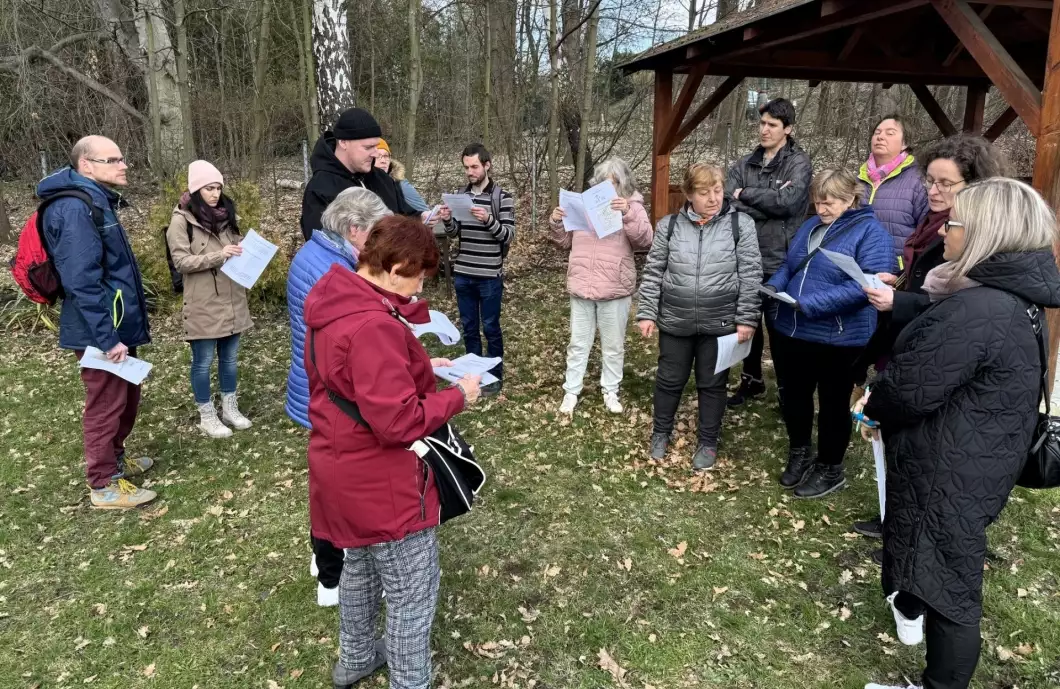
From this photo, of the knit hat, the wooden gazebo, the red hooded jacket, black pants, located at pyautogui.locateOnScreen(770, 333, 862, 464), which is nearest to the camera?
the red hooded jacket

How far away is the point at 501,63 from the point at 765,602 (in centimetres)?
1023

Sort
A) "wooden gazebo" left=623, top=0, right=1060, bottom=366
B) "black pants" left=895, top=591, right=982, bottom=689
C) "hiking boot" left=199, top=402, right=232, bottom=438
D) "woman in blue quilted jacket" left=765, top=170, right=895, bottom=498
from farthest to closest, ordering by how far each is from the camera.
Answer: "wooden gazebo" left=623, top=0, right=1060, bottom=366 → "hiking boot" left=199, top=402, right=232, bottom=438 → "woman in blue quilted jacket" left=765, top=170, right=895, bottom=498 → "black pants" left=895, top=591, right=982, bottom=689

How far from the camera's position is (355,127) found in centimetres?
346

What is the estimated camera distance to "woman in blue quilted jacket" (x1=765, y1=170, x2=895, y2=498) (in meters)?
3.43

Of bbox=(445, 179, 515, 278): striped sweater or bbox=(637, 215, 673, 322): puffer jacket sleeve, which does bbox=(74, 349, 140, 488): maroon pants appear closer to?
bbox=(445, 179, 515, 278): striped sweater

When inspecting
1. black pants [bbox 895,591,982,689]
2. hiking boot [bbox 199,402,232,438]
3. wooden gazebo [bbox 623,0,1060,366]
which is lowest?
hiking boot [bbox 199,402,232,438]

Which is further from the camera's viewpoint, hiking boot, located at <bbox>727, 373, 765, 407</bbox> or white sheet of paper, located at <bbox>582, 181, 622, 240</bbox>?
hiking boot, located at <bbox>727, 373, 765, 407</bbox>

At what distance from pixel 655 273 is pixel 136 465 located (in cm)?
363

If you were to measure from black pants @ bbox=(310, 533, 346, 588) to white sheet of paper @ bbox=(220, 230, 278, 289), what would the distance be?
206 cm

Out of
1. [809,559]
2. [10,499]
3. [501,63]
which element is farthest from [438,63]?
Answer: [809,559]

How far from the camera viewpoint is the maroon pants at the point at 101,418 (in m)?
3.82

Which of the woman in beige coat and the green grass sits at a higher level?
the woman in beige coat

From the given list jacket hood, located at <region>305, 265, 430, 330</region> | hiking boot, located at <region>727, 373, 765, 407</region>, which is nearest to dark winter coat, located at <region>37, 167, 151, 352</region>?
jacket hood, located at <region>305, 265, 430, 330</region>

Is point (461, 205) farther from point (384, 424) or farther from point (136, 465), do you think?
point (384, 424)
